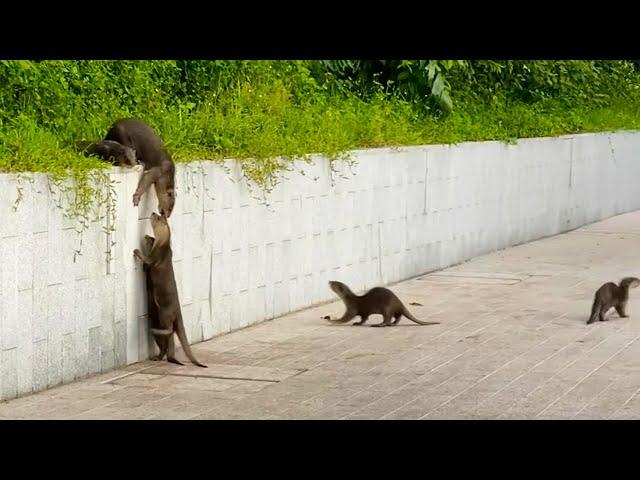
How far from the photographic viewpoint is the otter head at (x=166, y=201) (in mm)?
→ 8281

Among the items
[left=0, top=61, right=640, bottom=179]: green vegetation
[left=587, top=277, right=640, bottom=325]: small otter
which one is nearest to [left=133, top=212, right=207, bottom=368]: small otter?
[left=0, top=61, right=640, bottom=179]: green vegetation

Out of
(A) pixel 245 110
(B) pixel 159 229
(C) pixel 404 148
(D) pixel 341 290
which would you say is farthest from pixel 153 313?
(C) pixel 404 148

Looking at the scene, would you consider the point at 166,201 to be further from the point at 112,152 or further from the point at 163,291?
the point at 163,291

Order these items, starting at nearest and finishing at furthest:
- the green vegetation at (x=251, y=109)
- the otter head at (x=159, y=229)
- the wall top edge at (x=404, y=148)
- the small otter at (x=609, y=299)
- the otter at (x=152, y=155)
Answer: the wall top edge at (x=404, y=148) → the otter head at (x=159, y=229) → the otter at (x=152, y=155) → the green vegetation at (x=251, y=109) → the small otter at (x=609, y=299)

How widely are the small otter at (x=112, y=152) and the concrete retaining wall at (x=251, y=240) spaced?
0.39 ft

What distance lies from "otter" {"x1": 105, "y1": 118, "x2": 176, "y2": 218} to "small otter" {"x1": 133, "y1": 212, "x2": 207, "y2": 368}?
0.20 m

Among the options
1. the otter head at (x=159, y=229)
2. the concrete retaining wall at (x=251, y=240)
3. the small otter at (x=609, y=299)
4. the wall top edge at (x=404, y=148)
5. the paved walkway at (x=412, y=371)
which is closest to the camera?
the paved walkway at (x=412, y=371)

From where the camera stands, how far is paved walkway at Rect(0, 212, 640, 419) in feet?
22.0

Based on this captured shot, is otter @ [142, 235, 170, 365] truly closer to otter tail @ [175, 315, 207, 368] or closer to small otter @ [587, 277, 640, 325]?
otter tail @ [175, 315, 207, 368]

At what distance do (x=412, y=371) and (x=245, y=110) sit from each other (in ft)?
14.5

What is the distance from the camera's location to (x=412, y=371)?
8.05 meters

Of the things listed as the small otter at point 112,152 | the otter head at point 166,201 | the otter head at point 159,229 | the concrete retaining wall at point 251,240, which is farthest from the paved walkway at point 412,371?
the small otter at point 112,152

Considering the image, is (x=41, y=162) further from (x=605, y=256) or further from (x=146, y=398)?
(x=605, y=256)

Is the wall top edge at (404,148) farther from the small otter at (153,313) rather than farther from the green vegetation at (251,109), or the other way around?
the small otter at (153,313)
